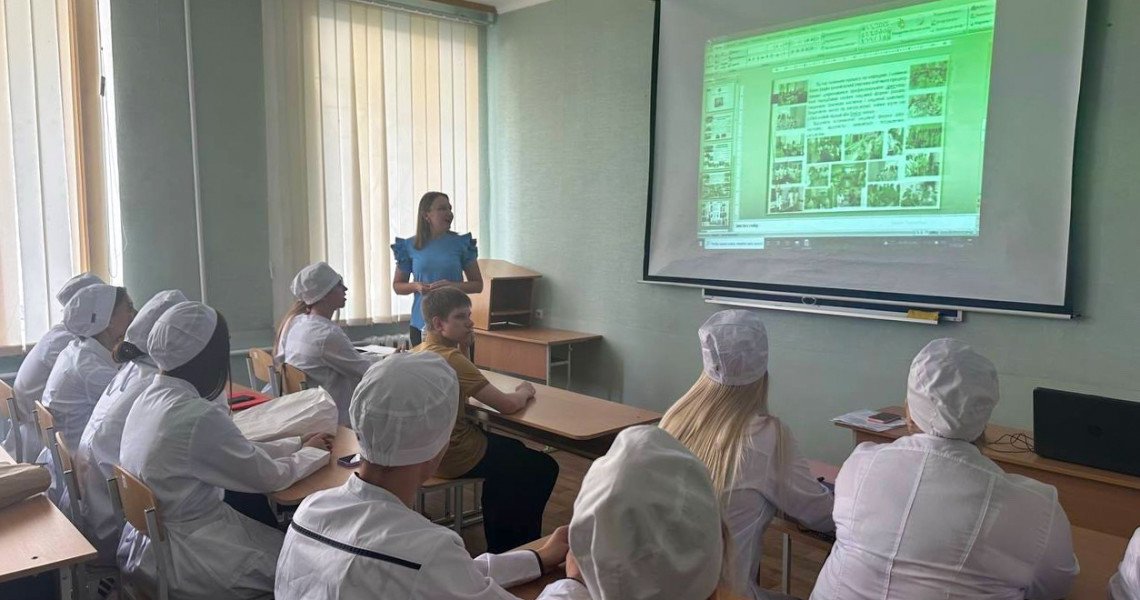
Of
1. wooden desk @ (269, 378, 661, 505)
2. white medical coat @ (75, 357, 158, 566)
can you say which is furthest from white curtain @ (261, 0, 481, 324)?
white medical coat @ (75, 357, 158, 566)

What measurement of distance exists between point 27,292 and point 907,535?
469cm

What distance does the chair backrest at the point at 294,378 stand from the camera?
3.50 m

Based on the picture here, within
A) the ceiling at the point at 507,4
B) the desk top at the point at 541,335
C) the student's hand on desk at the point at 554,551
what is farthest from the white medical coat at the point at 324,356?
the ceiling at the point at 507,4

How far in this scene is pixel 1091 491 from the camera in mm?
2590

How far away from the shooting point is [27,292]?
4344 mm

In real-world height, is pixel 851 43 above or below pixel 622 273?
above

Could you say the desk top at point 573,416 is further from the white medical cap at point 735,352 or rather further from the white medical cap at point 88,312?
the white medical cap at point 88,312

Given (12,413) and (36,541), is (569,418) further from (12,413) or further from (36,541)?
(12,413)

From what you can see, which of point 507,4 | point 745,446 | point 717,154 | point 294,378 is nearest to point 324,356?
point 294,378

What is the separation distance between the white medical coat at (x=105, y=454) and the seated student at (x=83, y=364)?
1.44 feet

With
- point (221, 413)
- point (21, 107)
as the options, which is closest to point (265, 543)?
point (221, 413)

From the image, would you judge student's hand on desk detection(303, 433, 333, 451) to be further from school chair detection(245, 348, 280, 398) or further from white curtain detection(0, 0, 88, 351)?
white curtain detection(0, 0, 88, 351)

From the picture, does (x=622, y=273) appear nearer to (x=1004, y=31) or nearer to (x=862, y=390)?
(x=862, y=390)

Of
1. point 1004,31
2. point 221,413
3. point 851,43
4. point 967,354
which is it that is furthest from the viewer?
point 851,43
